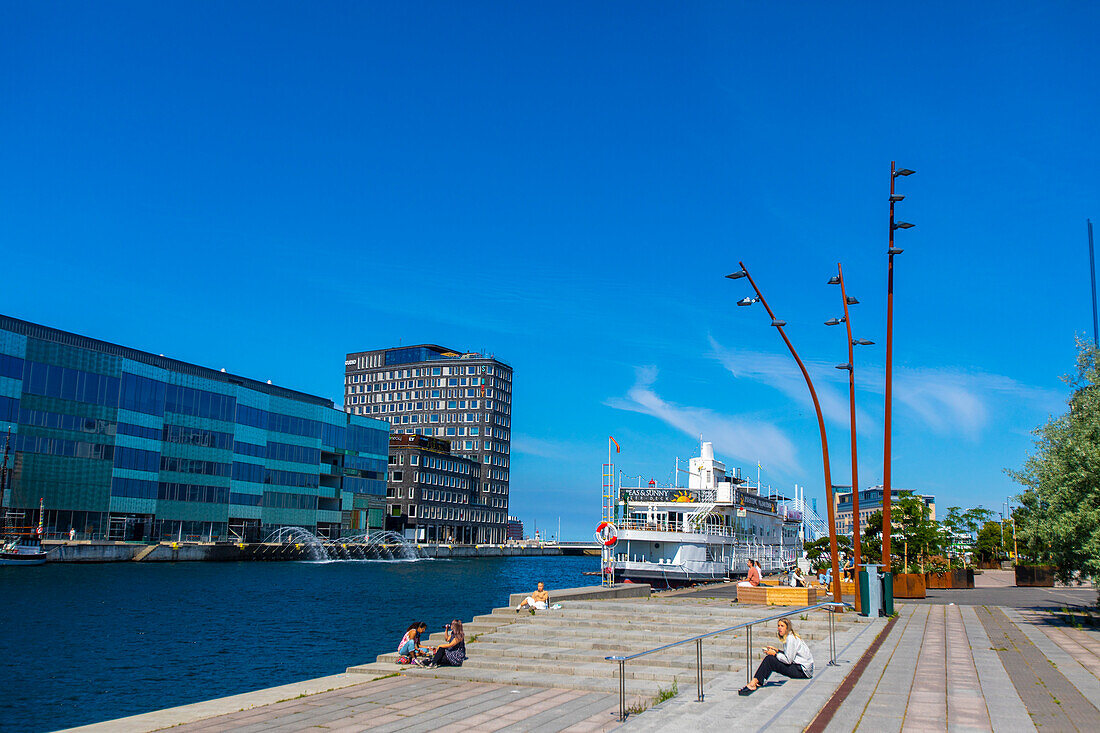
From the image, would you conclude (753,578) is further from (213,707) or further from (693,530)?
(693,530)

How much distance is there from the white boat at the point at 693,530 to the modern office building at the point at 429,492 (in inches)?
3509

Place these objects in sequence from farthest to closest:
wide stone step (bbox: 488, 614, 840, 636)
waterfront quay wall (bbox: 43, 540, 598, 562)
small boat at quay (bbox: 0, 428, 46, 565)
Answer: waterfront quay wall (bbox: 43, 540, 598, 562) < small boat at quay (bbox: 0, 428, 46, 565) < wide stone step (bbox: 488, 614, 840, 636)

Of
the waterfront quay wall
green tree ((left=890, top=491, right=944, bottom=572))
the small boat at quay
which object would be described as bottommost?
the waterfront quay wall

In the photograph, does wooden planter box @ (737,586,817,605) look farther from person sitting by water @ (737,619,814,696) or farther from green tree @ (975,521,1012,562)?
green tree @ (975,521,1012,562)

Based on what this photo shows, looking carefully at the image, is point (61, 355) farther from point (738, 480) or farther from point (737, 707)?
point (737, 707)

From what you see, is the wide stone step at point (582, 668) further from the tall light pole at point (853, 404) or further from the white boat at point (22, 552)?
the white boat at point (22, 552)

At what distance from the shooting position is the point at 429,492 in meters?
164

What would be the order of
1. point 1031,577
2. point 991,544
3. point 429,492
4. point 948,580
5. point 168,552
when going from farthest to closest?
1. point 429,492
2. point 168,552
3. point 991,544
4. point 1031,577
5. point 948,580

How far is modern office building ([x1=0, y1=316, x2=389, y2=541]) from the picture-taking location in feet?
271

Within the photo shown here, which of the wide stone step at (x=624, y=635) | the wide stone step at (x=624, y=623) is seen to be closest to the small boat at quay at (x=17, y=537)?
the wide stone step at (x=624, y=623)

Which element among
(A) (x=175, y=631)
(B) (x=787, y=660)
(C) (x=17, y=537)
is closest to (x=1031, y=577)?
(B) (x=787, y=660)

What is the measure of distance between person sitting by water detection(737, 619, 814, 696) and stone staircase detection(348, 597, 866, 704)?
1500mm

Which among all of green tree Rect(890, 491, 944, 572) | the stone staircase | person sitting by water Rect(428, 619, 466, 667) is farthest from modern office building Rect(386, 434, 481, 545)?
person sitting by water Rect(428, 619, 466, 667)

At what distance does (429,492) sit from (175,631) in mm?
128282
